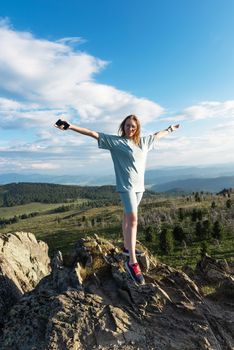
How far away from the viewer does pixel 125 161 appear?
11008 mm

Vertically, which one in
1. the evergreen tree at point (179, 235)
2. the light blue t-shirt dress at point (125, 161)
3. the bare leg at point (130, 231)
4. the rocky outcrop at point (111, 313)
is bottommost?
the evergreen tree at point (179, 235)

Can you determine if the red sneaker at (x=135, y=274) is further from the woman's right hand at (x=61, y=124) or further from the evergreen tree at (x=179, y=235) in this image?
the evergreen tree at (x=179, y=235)

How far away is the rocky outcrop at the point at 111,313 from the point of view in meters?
8.91

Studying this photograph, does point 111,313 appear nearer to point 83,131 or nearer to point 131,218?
point 131,218

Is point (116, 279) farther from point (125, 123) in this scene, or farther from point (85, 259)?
point (125, 123)

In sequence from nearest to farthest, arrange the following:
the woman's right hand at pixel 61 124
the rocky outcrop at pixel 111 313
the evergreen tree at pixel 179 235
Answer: the rocky outcrop at pixel 111 313, the woman's right hand at pixel 61 124, the evergreen tree at pixel 179 235

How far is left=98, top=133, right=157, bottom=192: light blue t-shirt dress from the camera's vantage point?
10.9 m

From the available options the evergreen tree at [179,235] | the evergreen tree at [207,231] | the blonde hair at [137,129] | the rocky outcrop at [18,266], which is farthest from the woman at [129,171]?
the evergreen tree at [207,231]

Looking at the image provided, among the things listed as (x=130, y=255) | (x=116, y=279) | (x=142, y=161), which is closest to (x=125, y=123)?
(x=142, y=161)

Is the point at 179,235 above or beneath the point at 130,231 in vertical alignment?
beneath

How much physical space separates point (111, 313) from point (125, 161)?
4212 mm

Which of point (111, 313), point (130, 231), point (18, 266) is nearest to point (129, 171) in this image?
point (130, 231)

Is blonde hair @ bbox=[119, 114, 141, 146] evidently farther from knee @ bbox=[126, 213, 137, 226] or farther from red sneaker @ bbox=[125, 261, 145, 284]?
red sneaker @ bbox=[125, 261, 145, 284]

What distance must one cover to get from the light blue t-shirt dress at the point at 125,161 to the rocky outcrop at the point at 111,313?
2669mm
